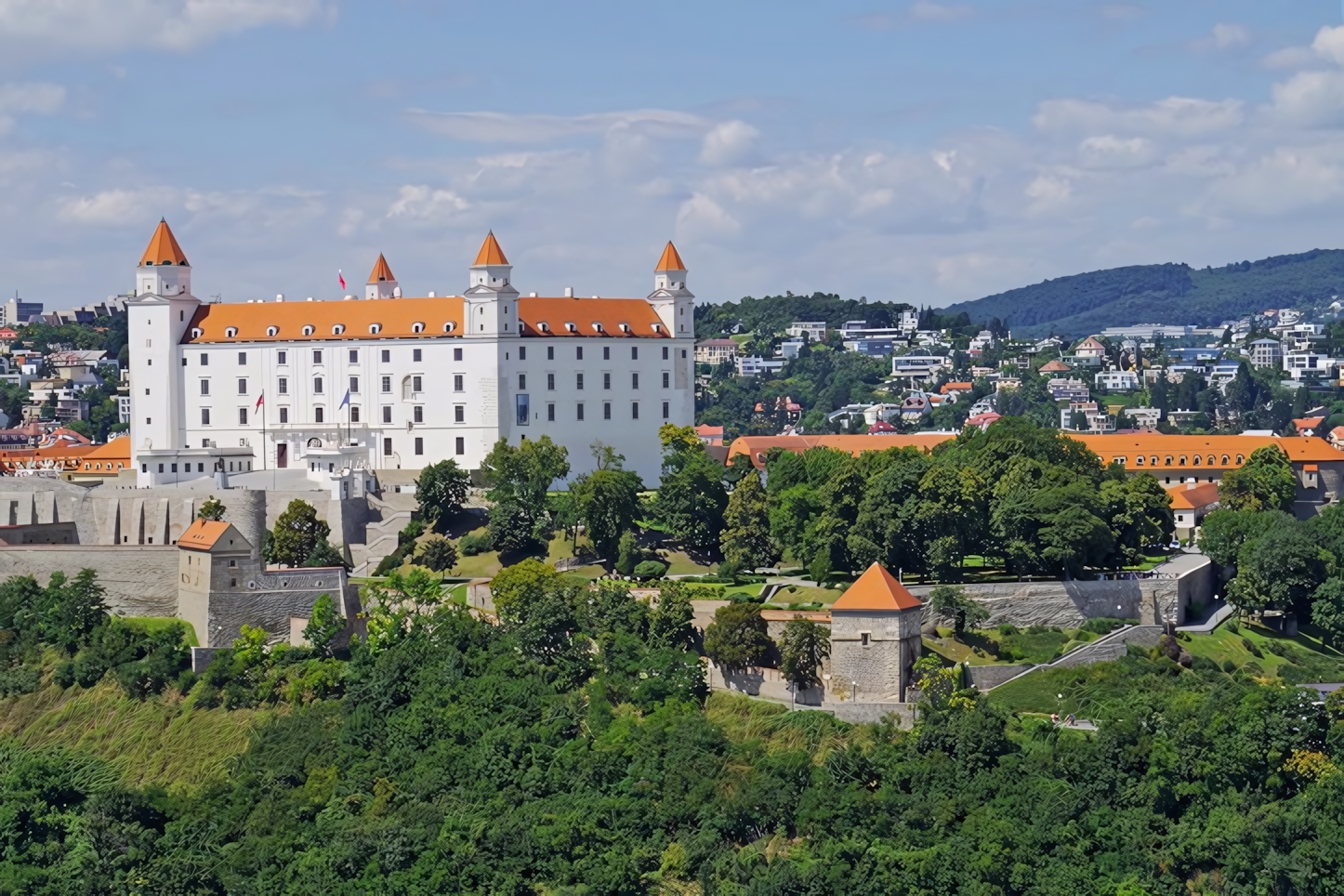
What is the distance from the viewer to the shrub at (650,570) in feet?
191

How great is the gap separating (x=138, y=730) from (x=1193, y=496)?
34.5 metres

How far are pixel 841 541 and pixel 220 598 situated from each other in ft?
52.0

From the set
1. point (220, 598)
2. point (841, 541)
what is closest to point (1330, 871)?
point (841, 541)

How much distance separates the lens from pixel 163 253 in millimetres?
70750

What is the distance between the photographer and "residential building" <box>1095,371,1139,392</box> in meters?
161

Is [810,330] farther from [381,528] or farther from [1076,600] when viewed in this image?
[1076,600]

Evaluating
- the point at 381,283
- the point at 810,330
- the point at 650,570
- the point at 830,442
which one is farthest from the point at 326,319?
the point at 810,330

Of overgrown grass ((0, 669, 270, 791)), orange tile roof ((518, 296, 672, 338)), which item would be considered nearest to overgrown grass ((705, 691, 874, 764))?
overgrown grass ((0, 669, 270, 791))

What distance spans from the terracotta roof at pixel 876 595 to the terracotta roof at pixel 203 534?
1665 cm

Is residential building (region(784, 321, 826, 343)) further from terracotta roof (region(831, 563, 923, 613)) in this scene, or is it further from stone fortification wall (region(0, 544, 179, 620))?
terracotta roof (region(831, 563, 923, 613))

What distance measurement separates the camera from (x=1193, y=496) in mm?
70125

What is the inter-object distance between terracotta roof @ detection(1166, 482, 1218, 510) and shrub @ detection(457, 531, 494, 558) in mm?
22319

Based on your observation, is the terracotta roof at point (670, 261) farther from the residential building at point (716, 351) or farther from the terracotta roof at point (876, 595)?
the residential building at point (716, 351)

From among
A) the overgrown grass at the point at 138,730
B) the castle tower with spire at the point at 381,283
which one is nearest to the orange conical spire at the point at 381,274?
the castle tower with spire at the point at 381,283
